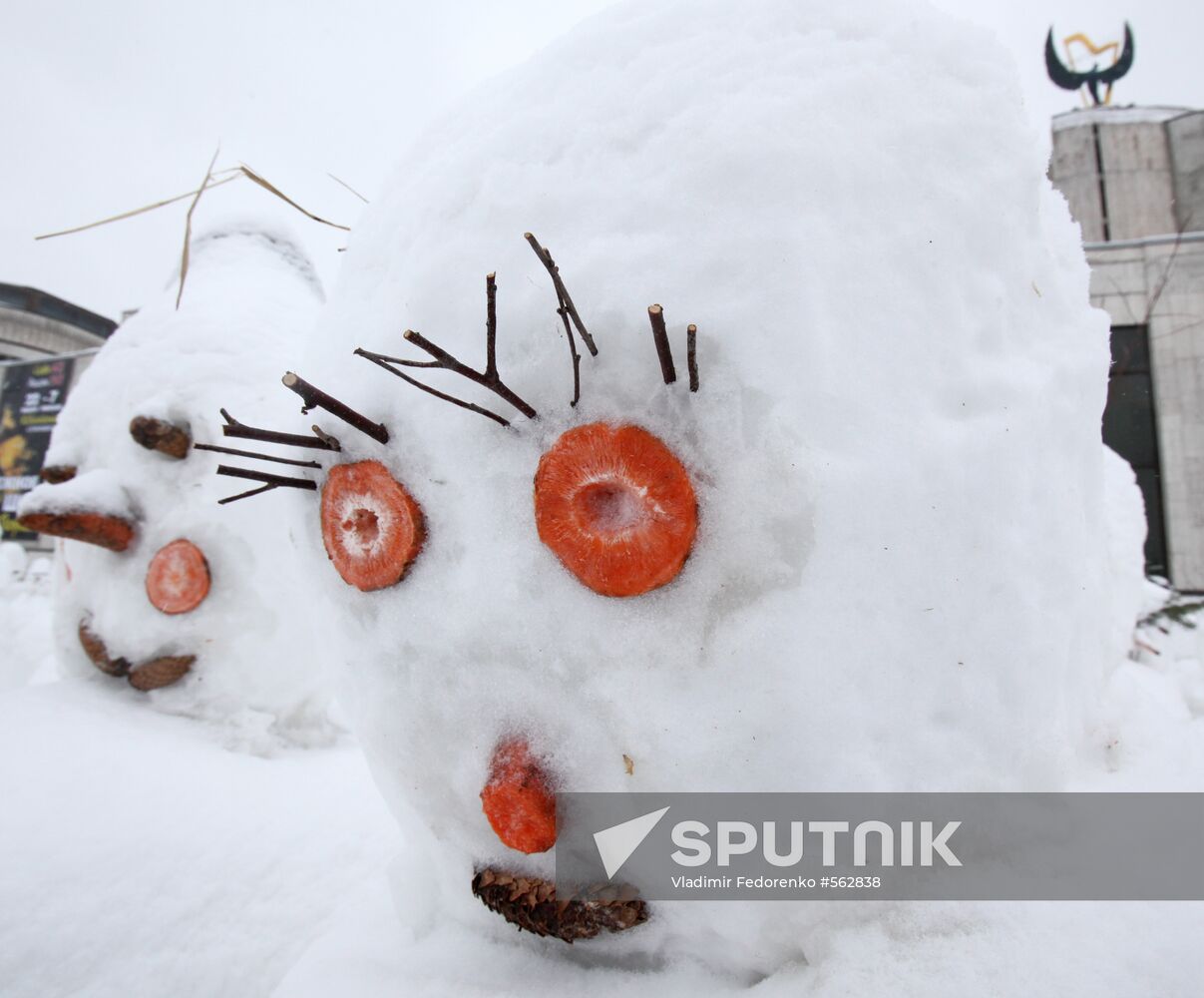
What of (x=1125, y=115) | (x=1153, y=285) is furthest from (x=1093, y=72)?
(x=1153, y=285)

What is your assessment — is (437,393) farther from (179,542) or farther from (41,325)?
(41,325)

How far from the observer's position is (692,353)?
81cm

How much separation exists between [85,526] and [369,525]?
5.31ft

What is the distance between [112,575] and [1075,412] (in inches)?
105

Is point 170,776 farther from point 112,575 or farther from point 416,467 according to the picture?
point 416,467

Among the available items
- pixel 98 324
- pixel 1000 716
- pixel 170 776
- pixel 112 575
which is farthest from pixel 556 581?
pixel 98 324

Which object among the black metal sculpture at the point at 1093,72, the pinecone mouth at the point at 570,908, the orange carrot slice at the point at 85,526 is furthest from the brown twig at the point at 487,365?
the black metal sculpture at the point at 1093,72

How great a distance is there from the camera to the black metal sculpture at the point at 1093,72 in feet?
21.1

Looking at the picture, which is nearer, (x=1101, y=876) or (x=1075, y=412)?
(x=1101, y=876)

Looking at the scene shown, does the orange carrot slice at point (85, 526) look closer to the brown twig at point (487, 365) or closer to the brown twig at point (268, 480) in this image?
the brown twig at point (268, 480)

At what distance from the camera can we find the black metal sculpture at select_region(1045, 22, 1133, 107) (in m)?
6.43

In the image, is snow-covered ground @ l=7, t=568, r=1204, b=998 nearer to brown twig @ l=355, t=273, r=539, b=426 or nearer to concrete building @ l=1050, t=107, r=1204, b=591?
brown twig @ l=355, t=273, r=539, b=426

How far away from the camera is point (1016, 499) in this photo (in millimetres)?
951

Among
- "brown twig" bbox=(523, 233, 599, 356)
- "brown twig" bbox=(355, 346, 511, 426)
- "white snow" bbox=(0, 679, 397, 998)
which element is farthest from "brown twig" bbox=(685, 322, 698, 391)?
"white snow" bbox=(0, 679, 397, 998)
